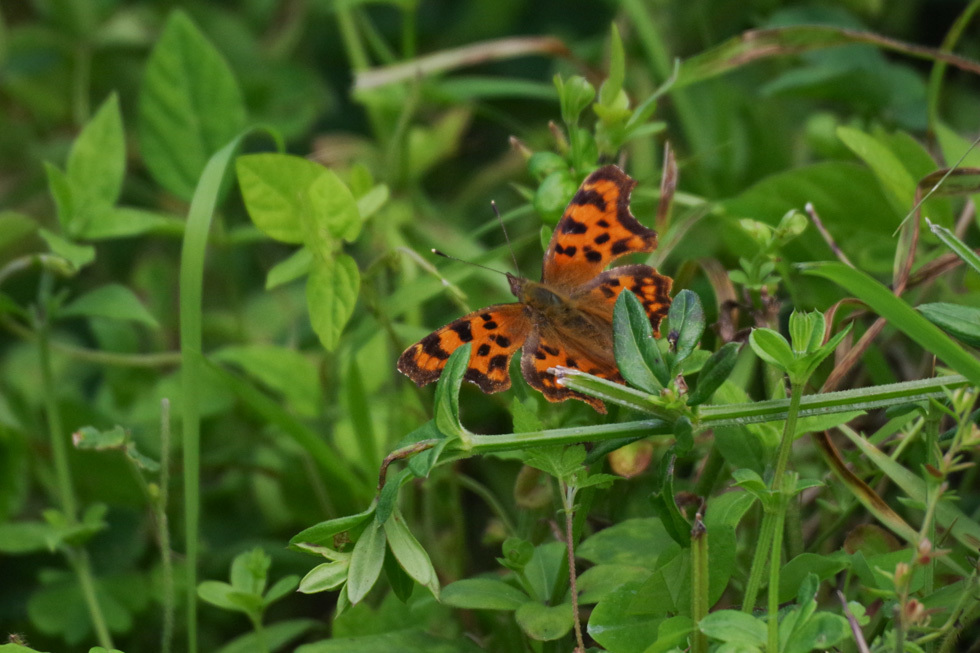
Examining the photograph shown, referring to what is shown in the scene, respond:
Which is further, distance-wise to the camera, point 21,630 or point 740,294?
point 21,630

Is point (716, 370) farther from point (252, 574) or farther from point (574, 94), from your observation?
point (252, 574)

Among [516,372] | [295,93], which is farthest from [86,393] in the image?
[516,372]

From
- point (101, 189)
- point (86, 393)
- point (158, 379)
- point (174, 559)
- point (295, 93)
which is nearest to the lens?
point (101, 189)

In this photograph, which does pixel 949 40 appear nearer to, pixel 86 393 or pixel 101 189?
pixel 101 189

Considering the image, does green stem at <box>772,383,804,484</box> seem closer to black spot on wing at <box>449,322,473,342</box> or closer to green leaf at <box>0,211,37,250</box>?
black spot on wing at <box>449,322,473,342</box>

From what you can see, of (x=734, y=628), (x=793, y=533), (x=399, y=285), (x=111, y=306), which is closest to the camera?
(x=734, y=628)

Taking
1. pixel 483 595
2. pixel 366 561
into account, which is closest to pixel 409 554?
pixel 366 561

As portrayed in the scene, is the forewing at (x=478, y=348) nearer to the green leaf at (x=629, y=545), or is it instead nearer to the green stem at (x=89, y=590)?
the green leaf at (x=629, y=545)

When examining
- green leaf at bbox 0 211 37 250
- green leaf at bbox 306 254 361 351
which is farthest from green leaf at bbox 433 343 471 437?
green leaf at bbox 0 211 37 250
